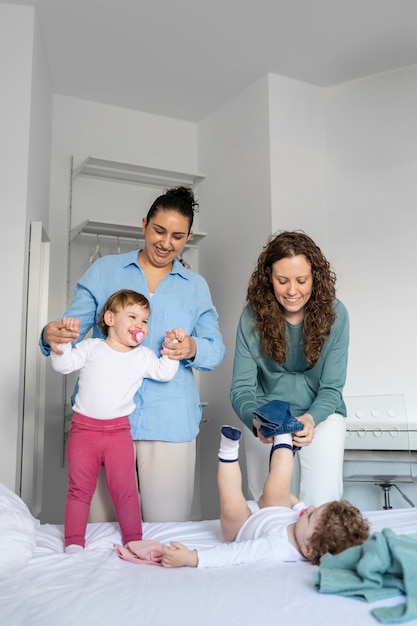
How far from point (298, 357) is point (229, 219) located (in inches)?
68.3

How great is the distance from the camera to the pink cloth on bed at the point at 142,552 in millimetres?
1516

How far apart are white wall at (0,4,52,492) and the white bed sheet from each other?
1.17 m

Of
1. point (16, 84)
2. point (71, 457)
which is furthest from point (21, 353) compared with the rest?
point (16, 84)

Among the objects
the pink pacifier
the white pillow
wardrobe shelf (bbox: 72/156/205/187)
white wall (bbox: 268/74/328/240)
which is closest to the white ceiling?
white wall (bbox: 268/74/328/240)

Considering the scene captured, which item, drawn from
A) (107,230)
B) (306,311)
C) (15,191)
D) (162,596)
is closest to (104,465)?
(162,596)

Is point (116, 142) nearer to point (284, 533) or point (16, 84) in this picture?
point (16, 84)

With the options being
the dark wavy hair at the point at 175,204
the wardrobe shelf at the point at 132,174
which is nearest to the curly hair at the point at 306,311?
the dark wavy hair at the point at 175,204

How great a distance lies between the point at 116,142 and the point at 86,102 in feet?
0.92

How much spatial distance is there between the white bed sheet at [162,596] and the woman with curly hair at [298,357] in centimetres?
63

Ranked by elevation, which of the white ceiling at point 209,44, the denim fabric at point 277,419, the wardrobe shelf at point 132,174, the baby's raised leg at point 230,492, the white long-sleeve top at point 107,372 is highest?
A: the white ceiling at point 209,44

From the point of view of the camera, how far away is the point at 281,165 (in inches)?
136

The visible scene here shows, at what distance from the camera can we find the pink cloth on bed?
152 centimetres

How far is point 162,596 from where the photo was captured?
122cm

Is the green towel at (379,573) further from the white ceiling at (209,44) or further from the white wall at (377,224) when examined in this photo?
the white ceiling at (209,44)
